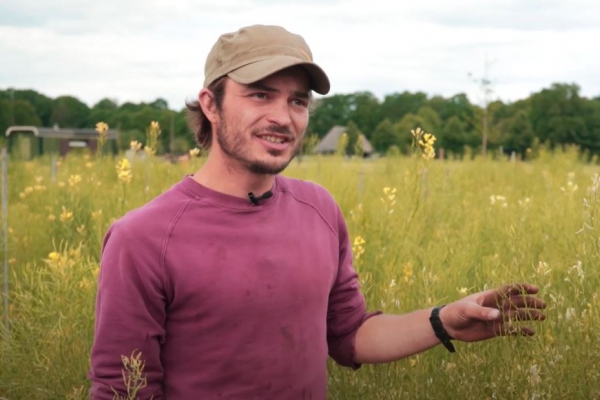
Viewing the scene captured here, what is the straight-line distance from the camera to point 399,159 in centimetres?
1181

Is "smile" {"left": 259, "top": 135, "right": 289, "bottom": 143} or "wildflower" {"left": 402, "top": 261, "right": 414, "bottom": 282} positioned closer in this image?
"smile" {"left": 259, "top": 135, "right": 289, "bottom": 143}

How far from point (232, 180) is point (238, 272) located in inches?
8.7

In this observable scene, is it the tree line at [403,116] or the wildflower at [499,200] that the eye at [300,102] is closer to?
the wildflower at [499,200]

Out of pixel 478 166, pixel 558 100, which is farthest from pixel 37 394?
pixel 558 100

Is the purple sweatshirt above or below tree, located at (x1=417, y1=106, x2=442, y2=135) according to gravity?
below

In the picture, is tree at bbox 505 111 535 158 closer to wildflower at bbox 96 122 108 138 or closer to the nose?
wildflower at bbox 96 122 108 138

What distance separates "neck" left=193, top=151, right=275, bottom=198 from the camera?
1860mm

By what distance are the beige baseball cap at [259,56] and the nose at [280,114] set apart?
9 centimetres

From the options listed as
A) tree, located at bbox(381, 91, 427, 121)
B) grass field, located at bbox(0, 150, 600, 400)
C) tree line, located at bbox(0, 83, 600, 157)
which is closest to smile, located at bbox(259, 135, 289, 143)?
grass field, located at bbox(0, 150, 600, 400)

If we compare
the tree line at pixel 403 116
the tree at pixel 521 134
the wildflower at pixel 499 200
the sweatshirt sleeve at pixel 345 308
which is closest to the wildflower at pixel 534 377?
the sweatshirt sleeve at pixel 345 308

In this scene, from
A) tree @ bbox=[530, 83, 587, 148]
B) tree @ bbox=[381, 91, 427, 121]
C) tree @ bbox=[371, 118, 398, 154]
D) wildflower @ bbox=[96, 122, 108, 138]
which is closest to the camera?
wildflower @ bbox=[96, 122, 108, 138]

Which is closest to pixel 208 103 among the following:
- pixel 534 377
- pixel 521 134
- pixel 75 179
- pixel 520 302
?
pixel 520 302

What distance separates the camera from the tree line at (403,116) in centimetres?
3956

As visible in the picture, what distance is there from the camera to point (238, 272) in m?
1.79
